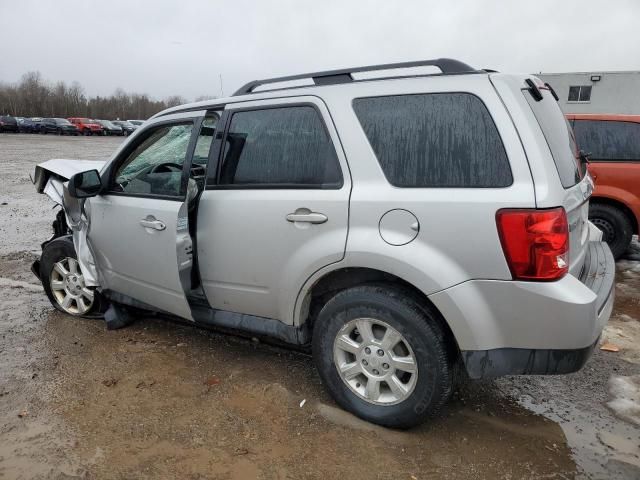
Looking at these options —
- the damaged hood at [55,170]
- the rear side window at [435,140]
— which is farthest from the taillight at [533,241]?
the damaged hood at [55,170]

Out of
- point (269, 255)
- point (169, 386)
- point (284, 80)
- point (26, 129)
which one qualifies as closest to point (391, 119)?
point (284, 80)

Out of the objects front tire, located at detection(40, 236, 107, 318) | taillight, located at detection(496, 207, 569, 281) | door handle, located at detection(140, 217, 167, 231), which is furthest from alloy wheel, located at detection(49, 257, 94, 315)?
taillight, located at detection(496, 207, 569, 281)

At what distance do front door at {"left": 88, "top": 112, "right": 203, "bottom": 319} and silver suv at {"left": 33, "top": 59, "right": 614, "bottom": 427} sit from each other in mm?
20

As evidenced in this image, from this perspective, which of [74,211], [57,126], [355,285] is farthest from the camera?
[57,126]

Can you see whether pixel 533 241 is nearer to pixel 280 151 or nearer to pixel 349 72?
pixel 349 72

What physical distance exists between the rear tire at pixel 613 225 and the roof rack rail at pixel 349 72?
166 inches

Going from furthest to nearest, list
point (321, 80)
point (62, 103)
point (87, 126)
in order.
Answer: point (62, 103), point (87, 126), point (321, 80)

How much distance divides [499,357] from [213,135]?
2145 mm

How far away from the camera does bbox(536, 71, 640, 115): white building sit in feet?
62.1

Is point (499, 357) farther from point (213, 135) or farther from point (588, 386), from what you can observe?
point (213, 135)

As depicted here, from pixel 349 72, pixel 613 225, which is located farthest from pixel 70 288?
pixel 613 225

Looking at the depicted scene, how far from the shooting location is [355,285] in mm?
2756

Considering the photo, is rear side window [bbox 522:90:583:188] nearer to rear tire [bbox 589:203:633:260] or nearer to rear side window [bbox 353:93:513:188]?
rear side window [bbox 353:93:513:188]

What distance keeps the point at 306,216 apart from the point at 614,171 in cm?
460
